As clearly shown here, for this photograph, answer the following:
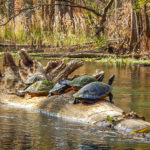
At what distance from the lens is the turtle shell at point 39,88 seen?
10241 millimetres

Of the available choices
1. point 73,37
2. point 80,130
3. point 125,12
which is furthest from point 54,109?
point 73,37

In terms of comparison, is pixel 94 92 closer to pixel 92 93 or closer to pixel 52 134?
pixel 92 93

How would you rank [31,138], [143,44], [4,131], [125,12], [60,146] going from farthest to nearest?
[125,12] → [143,44] → [4,131] → [31,138] → [60,146]

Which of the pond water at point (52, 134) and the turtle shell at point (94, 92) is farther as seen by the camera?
the turtle shell at point (94, 92)

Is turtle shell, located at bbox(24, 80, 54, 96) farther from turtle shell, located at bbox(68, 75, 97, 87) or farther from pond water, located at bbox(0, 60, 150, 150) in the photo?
turtle shell, located at bbox(68, 75, 97, 87)

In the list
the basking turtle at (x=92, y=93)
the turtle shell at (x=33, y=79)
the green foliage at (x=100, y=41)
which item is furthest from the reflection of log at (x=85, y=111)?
the green foliage at (x=100, y=41)

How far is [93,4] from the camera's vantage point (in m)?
34.6

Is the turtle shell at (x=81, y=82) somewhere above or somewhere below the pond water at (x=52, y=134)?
above

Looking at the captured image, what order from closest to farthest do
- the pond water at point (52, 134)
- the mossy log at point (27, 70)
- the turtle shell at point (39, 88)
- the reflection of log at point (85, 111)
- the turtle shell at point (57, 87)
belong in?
1. the pond water at point (52, 134)
2. the reflection of log at point (85, 111)
3. the turtle shell at point (57, 87)
4. the turtle shell at point (39, 88)
5. the mossy log at point (27, 70)

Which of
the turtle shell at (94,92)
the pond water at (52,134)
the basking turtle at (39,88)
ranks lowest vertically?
the pond water at (52,134)

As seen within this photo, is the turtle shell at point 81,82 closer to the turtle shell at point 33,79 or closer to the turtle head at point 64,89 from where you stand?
the turtle head at point 64,89

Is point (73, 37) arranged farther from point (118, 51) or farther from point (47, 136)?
point (47, 136)

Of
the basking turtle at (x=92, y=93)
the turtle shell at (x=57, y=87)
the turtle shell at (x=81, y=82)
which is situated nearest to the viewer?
the basking turtle at (x=92, y=93)

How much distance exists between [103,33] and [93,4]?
19.1 ft
